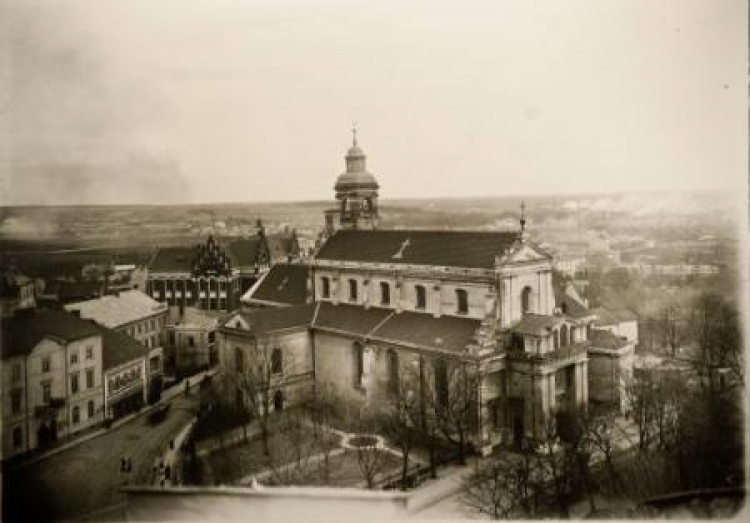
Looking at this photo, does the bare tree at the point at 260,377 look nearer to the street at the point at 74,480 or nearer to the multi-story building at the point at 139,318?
the multi-story building at the point at 139,318

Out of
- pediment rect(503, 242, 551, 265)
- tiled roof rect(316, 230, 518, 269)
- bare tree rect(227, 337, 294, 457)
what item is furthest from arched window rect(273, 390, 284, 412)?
pediment rect(503, 242, 551, 265)

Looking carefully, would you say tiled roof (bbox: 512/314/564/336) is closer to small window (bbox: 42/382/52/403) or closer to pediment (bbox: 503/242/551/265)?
pediment (bbox: 503/242/551/265)

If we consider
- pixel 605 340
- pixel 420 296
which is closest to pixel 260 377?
pixel 420 296

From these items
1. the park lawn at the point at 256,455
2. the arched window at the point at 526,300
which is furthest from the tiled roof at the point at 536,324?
the park lawn at the point at 256,455

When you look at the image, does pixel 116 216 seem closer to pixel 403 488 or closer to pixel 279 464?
pixel 279 464

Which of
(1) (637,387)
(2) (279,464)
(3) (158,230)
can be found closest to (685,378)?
(1) (637,387)

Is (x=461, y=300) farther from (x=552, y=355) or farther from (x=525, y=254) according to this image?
(x=552, y=355)
